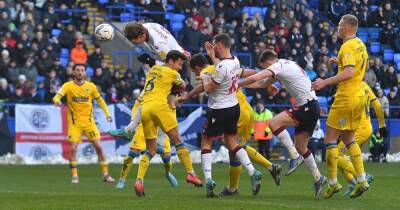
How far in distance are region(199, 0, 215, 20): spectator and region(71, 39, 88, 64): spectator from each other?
581 cm

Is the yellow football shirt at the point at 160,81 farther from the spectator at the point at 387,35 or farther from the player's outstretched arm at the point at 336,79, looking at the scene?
the spectator at the point at 387,35

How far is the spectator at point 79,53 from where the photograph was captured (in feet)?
107

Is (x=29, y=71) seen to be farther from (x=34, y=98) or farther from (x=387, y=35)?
(x=387, y=35)

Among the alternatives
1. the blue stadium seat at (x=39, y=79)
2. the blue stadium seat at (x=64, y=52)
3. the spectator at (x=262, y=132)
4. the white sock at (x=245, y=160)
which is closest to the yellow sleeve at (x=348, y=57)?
the white sock at (x=245, y=160)

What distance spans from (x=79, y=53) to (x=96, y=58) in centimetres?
63

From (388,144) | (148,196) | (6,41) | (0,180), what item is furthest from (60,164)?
(148,196)

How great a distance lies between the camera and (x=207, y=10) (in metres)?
37.2

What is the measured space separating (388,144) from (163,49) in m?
17.2

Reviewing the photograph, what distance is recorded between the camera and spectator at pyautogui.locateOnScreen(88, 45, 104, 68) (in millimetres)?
33000

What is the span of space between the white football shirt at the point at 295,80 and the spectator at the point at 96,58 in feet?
59.3

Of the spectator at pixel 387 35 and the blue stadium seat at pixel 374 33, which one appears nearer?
the spectator at pixel 387 35

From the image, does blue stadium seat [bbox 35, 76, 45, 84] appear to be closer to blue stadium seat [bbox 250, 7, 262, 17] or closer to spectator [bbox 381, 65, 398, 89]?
blue stadium seat [bbox 250, 7, 262, 17]

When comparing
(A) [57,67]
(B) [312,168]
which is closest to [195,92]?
(B) [312,168]

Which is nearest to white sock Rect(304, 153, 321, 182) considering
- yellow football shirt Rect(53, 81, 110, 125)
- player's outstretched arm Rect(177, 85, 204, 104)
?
player's outstretched arm Rect(177, 85, 204, 104)
